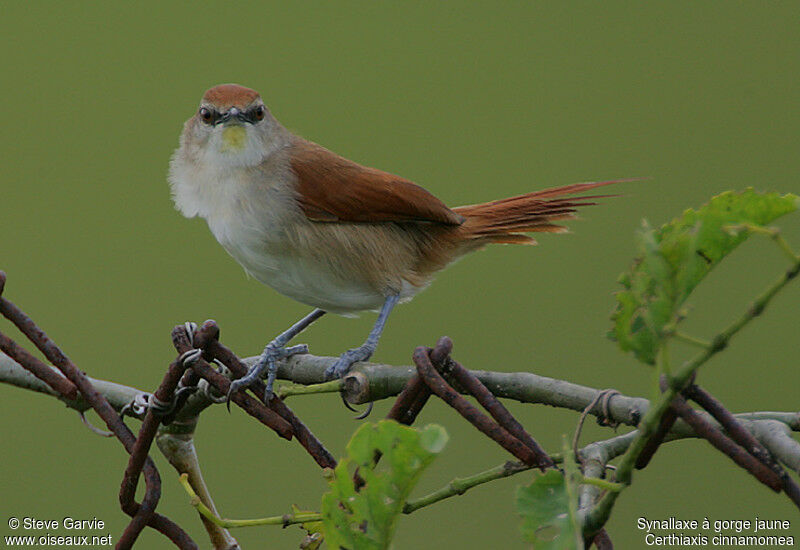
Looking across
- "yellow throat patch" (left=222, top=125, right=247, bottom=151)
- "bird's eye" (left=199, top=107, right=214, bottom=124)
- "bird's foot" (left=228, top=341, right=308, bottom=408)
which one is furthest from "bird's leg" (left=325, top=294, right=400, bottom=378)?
"bird's eye" (left=199, top=107, right=214, bottom=124)

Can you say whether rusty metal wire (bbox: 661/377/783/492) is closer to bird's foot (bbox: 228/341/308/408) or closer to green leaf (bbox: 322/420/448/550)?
green leaf (bbox: 322/420/448/550)

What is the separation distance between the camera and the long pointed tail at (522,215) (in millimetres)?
2717

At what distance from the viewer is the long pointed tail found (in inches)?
107

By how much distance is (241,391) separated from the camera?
151cm

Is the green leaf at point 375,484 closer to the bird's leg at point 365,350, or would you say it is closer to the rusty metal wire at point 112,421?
the bird's leg at point 365,350

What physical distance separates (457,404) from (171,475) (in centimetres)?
244

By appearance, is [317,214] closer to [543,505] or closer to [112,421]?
[112,421]

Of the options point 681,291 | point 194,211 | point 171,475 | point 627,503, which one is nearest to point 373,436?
point 681,291

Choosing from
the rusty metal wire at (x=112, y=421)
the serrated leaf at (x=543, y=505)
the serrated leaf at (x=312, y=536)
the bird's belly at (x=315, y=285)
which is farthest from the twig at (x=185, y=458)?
the serrated leaf at (x=543, y=505)

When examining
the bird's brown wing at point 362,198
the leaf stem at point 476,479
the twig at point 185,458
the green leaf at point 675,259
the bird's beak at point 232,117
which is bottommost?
the twig at point 185,458

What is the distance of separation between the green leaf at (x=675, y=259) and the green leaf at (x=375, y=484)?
212 mm

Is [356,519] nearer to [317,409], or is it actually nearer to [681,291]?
[681,291]

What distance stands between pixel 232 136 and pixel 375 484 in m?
1.89

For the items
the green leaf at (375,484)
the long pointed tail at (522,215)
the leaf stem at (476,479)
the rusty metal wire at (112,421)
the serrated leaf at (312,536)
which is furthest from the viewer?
the long pointed tail at (522,215)
